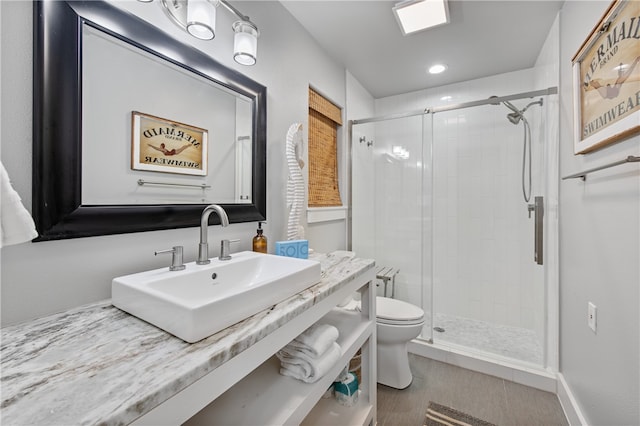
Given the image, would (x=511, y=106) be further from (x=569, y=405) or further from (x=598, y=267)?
(x=569, y=405)

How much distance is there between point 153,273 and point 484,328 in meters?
2.62

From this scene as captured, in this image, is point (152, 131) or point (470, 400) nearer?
point (152, 131)

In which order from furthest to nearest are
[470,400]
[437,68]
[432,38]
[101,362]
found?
[437,68] < [432,38] < [470,400] < [101,362]

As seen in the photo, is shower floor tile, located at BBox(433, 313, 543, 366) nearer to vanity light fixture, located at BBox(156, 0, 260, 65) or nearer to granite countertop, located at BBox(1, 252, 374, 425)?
granite countertop, located at BBox(1, 252, 374, 425)

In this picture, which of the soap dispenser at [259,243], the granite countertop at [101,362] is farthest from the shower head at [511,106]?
the granite countertop at [101,362]

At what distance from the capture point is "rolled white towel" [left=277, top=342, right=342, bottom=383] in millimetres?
953

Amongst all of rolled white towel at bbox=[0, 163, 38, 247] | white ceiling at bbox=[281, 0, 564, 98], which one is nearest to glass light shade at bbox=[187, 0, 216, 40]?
rolled white towel at bbox=[0, 163, 38, 247]

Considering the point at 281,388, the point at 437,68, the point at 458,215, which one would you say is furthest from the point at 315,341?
the point at 437,68

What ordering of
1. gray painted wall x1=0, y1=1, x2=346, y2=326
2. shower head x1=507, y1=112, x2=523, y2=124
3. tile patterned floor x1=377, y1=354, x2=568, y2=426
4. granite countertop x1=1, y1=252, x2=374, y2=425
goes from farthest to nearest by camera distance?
shower head x1=507, y1=112, x2=523, y2=124 → tile patterned floor x1=377, y1=354, x2=568, y2=426 → gray painted wall x1=0, y1=1, x2=346, y2=326 → granite countertop x1=1, y1=252, x2=374, y2=425

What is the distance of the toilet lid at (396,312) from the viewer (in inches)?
70.3

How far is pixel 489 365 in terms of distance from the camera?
75.9 inches

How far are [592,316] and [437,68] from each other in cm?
212

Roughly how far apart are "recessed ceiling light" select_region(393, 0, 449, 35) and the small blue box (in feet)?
4.80

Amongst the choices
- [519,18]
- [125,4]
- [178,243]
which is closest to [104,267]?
[178,243]
